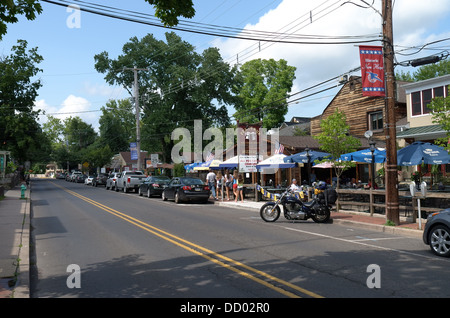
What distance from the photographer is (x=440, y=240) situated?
26.5 feet

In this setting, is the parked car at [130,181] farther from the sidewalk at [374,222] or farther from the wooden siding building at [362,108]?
the sidewalk at [374,222]

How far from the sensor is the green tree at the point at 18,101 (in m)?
39.4

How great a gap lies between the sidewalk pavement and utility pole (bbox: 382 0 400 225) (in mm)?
727

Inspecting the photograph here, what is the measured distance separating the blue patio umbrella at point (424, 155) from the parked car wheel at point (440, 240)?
6.52 m

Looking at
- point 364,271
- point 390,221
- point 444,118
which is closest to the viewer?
point 364,271

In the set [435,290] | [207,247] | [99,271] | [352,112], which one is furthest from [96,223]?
[352,112]

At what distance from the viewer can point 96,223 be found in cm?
1345

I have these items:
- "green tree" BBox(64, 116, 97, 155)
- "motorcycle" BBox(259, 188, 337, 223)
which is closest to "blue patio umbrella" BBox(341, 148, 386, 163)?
"motorcycle" BBox(259, 188, 337, 223)

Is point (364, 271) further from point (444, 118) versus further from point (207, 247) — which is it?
point (444, 118)

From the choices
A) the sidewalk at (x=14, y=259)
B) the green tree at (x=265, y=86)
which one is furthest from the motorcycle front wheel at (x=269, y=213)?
the green tree at (x=265, y=86)

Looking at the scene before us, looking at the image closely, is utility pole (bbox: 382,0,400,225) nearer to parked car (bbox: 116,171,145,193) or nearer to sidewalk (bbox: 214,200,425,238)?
sidewalk (bbox: 214,200,425,238)

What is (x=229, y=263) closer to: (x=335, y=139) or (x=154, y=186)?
(x=335, y=139)

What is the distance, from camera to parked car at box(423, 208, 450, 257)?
7926mm
